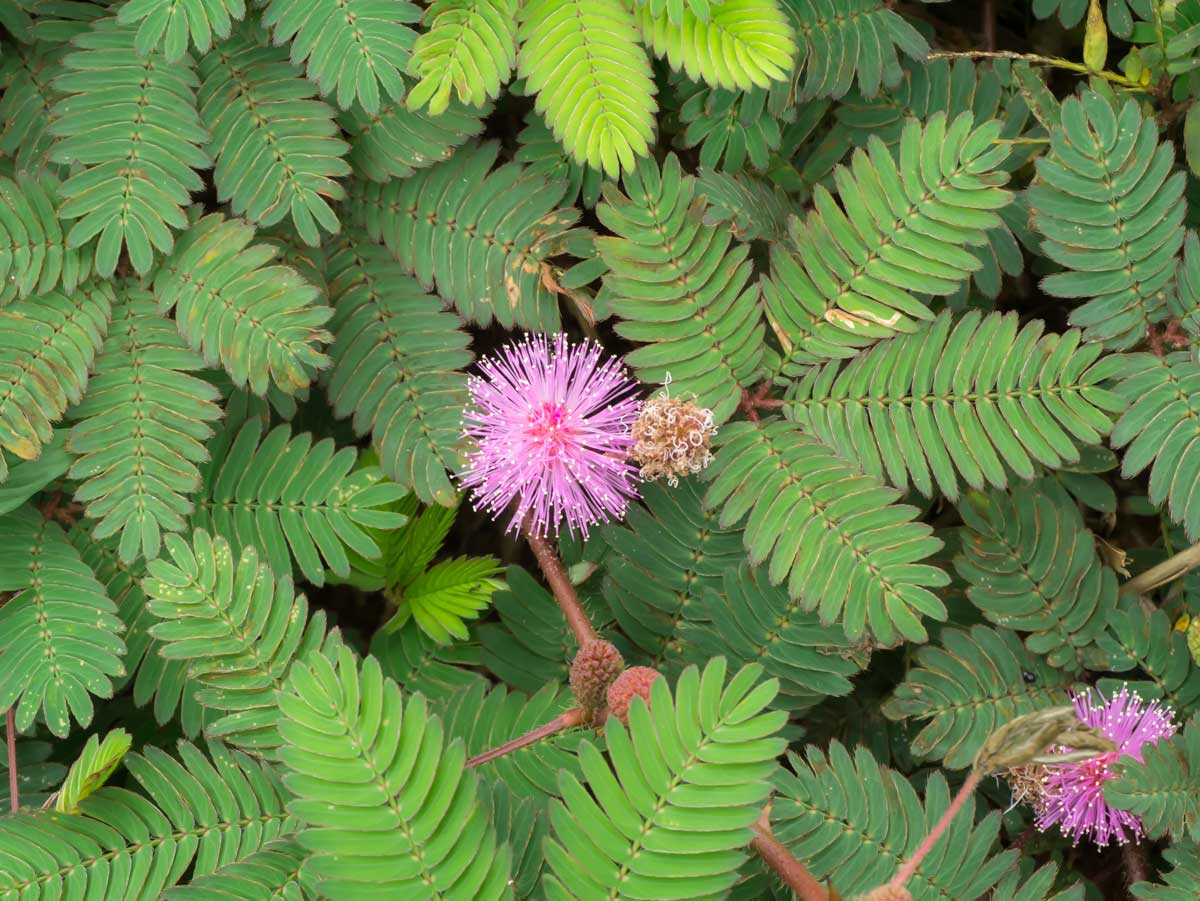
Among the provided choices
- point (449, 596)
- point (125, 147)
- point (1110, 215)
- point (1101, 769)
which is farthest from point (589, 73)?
point (1101, 769)

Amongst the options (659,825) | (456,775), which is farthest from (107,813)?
(659,825)

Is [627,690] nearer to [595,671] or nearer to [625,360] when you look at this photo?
[595,671]

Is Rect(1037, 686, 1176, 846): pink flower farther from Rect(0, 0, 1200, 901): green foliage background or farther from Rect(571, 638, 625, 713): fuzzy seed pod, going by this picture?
Rect(571, 638, 625, 713): fuzzy seed pod

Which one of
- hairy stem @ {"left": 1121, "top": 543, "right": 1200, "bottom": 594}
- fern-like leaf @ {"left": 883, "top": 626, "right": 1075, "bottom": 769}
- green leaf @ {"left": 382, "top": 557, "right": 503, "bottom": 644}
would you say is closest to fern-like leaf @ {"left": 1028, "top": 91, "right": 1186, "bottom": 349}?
hairy stem @ {"left": 1121, "top": 543, "right": 1200, "bottom": 594}

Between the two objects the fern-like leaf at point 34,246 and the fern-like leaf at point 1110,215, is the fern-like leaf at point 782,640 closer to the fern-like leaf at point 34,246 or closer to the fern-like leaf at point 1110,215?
the fern-like leaf at point 1110,215

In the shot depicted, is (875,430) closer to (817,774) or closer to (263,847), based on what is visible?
(817,774)
